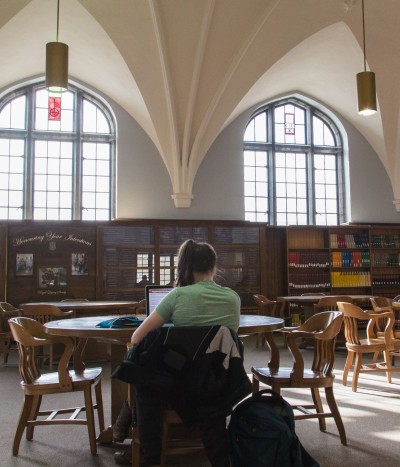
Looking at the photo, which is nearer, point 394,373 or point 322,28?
point 394,373

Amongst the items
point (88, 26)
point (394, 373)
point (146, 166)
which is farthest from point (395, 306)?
point (88, 26)

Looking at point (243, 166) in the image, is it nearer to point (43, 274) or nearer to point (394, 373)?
point (43, 274)

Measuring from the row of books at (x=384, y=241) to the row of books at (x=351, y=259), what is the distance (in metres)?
0.36

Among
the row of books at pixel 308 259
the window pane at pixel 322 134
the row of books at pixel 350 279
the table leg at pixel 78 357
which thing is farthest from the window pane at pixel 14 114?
the table leg at pixel 78 357

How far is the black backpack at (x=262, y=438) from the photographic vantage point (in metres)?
2.66

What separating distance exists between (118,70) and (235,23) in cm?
243

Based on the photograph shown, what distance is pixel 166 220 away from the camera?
10.3 meters

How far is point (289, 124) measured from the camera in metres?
11.8

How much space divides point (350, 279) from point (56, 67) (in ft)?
25.8

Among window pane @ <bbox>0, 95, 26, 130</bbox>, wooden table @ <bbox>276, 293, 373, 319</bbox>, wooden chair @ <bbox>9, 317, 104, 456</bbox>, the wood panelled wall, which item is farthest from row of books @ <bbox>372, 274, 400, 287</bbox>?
wooden chair @ <bbox>9, 317, 104, 456</bbox>

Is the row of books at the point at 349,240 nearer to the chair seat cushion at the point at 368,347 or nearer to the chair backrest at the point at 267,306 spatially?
the chair backrest at the point at 267,306

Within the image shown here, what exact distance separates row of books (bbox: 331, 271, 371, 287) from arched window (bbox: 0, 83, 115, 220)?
Result: 16.0 ft

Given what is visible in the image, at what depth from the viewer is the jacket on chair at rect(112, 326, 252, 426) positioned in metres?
2.60

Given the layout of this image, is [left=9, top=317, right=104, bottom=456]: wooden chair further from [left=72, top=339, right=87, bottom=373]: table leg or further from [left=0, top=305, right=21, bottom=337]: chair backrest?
[left=0, top=305, right=21, bottom=337]: chair backrest
